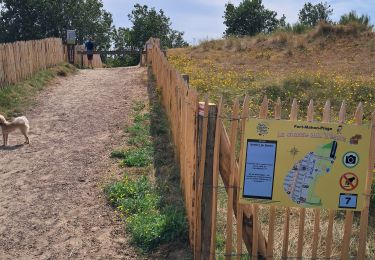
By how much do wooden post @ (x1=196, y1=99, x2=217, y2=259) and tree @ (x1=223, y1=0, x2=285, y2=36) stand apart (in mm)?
49953

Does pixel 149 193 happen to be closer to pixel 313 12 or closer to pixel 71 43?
pixel 71 43

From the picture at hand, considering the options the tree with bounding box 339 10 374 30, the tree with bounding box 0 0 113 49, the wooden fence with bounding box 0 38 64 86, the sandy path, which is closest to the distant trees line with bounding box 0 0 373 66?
the tree with bounding box 0 0 113 49

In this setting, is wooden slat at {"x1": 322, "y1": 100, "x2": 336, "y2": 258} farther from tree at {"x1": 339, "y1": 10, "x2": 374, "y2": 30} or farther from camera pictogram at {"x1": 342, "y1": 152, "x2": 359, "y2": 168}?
tree at {"x1": 339, "y1": 10, "x2": 374, "y2": 30}

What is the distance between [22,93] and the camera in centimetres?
1205

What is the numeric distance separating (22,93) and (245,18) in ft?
148

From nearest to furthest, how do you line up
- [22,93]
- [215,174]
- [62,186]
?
[215,174]
[62,186]
[22,93]

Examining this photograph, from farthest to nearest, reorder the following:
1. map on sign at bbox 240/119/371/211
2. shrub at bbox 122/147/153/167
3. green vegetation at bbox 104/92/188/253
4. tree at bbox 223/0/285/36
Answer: tree at bbox 223/0/285/36
shrub at bbox 122/147/153/167
green vegetation at bbox 104/92/188/253
map on sign at bbox 240/119/371/211

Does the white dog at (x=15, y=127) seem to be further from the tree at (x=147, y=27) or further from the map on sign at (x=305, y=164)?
the tree at (x=147, y=27)

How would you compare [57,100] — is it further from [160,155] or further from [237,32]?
[237,32]

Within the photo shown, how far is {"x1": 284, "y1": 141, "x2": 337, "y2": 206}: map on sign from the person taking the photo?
3.51 m

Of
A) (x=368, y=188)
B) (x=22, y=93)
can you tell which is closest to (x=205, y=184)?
(x=368, y=188)

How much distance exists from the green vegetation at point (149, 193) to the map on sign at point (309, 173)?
1275 mm

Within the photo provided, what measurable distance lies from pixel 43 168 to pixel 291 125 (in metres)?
4.33

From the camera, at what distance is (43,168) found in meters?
6.75
